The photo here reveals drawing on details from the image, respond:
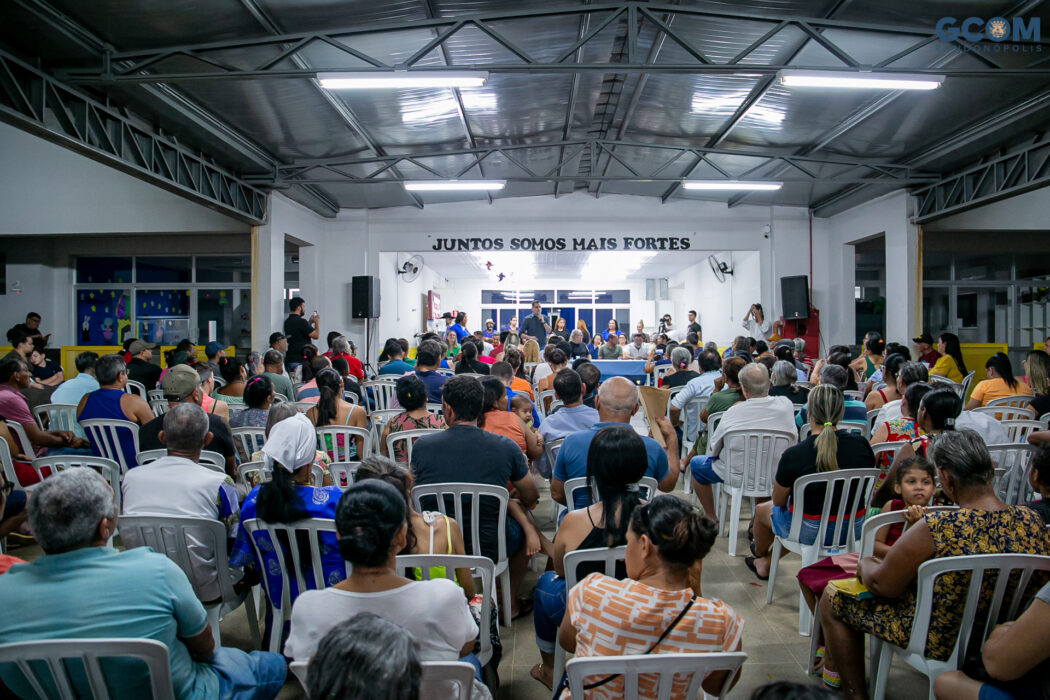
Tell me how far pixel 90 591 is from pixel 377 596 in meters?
0.64

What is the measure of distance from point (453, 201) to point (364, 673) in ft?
39.2

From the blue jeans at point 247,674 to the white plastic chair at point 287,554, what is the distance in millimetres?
244

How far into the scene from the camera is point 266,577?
2268 mm

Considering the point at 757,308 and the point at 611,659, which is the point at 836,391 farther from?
the point at 757,308

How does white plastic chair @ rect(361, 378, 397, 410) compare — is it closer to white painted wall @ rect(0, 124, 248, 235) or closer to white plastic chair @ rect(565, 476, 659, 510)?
white plastic chair @ rect(565, 476, 659, 510)

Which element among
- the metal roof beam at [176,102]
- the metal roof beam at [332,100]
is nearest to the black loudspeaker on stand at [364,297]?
the metal roof beam at [332,100]

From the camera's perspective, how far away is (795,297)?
1162 centimetres

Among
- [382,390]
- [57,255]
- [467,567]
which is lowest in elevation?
[467,567]

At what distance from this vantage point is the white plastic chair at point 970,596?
175cm

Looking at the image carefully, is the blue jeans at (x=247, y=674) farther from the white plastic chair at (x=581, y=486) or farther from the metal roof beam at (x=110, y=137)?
the metal roof beam at (x=110, y=137)

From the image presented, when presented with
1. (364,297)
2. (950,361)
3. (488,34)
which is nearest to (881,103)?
(950,361)

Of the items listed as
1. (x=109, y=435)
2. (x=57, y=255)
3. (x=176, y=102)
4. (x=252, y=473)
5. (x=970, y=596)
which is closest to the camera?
(x=970, y=596)

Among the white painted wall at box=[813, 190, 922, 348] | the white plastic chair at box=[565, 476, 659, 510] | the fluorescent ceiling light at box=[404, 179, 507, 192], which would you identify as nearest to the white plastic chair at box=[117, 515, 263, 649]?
the white plastic chair at box=[565, 476, 659, 510]

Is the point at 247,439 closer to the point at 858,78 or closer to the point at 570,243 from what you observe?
the point at 858,78
